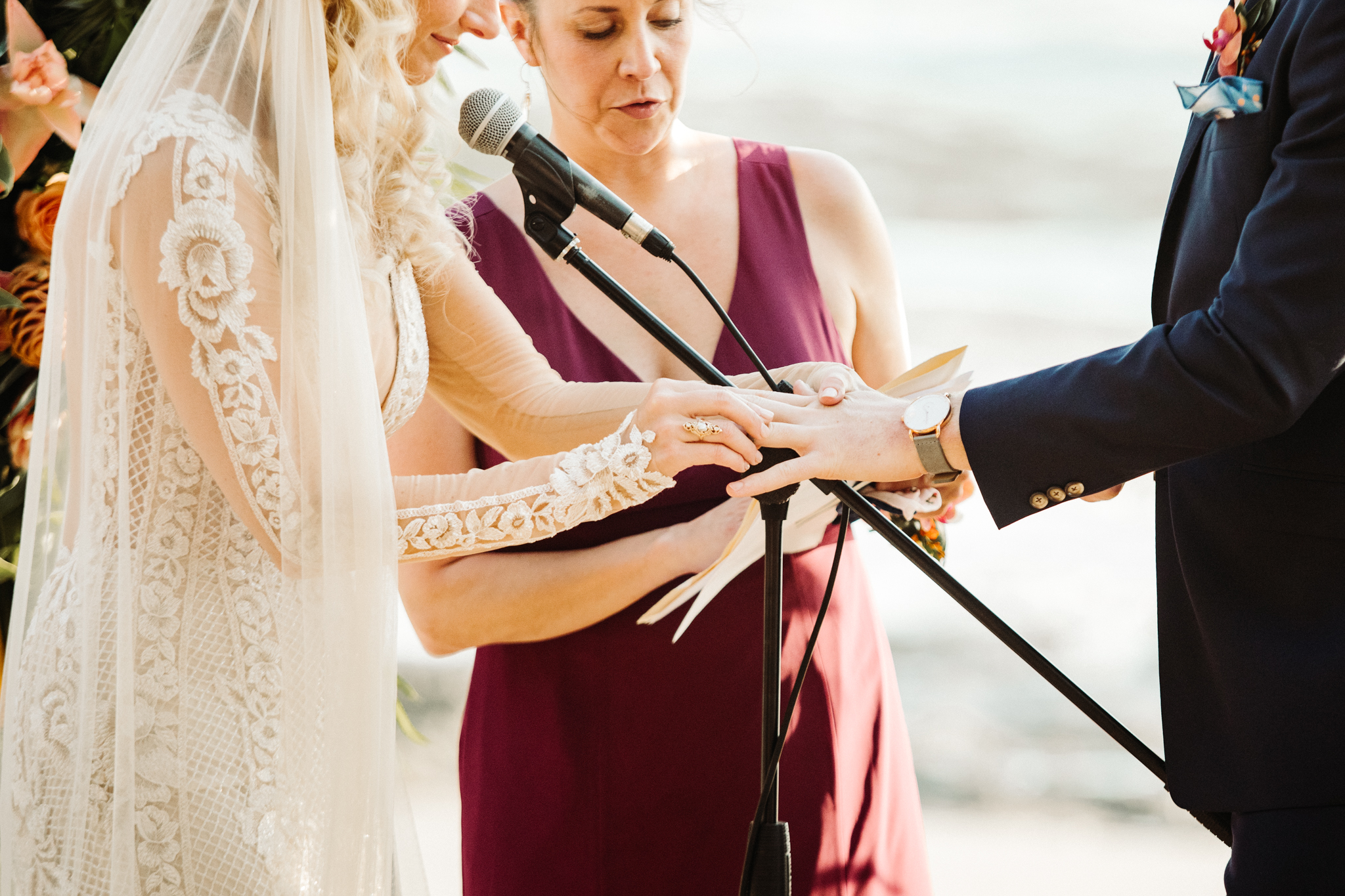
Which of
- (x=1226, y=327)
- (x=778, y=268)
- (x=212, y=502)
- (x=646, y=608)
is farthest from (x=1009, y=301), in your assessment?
(x=212, y=502)

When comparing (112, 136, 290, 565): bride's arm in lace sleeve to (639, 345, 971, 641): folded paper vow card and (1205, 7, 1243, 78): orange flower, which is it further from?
(1205, 7, 1243, 78): orange flower

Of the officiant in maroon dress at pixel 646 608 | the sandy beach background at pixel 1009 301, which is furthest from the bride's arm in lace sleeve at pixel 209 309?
the sandy beach background at pixel 1009 301

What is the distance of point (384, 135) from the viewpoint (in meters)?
1.54

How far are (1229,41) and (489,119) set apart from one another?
0.77 m

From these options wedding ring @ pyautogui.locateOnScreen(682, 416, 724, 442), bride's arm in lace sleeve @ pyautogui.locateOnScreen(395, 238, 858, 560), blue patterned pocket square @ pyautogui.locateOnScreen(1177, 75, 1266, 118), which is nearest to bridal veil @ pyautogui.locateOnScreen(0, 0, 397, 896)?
bride's arm in lace sleeve @ pyautogui.locateOnScreen(395, 238, 858, 560)

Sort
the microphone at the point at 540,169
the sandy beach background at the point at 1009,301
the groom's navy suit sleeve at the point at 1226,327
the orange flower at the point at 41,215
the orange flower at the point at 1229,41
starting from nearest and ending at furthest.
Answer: the groom's navy suit sleeve at the point at 1226,327 < the orange flower at the point at 1229,41 < the microphone at the point at 540,169 < the orange flower at the point at 41,215 < the sandy beach background at the point at 1009,301

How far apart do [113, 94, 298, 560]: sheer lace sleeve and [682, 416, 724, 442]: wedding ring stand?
1.46 ft

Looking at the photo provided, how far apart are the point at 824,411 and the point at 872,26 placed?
6.51 meters

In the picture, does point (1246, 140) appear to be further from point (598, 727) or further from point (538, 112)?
point (538, 112)

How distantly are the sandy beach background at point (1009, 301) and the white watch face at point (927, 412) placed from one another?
101 inches

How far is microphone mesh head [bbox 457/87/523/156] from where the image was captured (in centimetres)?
131

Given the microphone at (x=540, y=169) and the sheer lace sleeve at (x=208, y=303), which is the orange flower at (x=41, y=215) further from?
the microphone at (x=540, y=169)

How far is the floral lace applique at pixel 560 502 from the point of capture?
4.64 feet

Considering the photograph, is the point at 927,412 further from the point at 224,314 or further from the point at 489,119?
the point at 224,314
